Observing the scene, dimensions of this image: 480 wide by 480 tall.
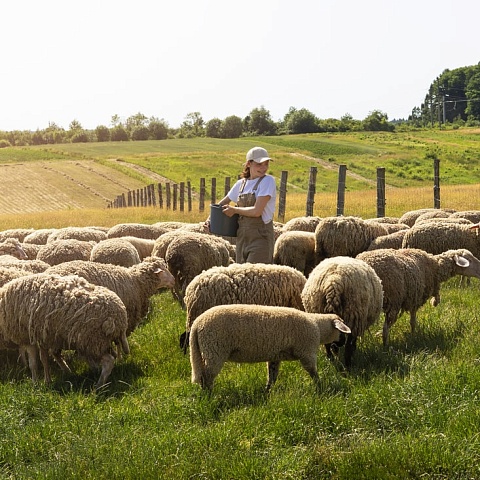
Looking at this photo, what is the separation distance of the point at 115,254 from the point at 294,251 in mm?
2895

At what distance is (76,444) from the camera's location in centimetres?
510

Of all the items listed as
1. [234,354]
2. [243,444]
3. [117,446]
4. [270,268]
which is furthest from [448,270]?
[117,446]

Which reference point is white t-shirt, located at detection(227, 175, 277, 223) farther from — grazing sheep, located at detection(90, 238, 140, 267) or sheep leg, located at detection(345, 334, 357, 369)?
grazing sheep, located at detection(90, 238, 140, 267)

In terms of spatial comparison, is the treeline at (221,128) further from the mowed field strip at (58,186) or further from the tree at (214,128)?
the mowed field strip at (58,186)

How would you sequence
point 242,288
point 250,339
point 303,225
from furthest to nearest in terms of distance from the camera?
point 303,225 → point 242,288 → point 250,339

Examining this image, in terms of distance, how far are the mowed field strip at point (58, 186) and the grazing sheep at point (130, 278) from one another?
129ft

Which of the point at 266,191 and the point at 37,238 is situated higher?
the point at 266,191

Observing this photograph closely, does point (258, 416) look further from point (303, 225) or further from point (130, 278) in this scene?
point (303, 225)

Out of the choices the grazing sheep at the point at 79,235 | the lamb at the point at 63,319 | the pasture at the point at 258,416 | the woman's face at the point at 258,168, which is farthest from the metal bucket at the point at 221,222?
the grazing sheep at the point at 79,235

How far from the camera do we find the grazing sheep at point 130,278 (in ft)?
27.7

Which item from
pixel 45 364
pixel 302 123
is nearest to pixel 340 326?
pixel 45 364

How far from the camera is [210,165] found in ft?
220

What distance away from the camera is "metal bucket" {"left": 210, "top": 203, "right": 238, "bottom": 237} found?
8.59 metres

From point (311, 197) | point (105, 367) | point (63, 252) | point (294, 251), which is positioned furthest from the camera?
point (311, 197)
